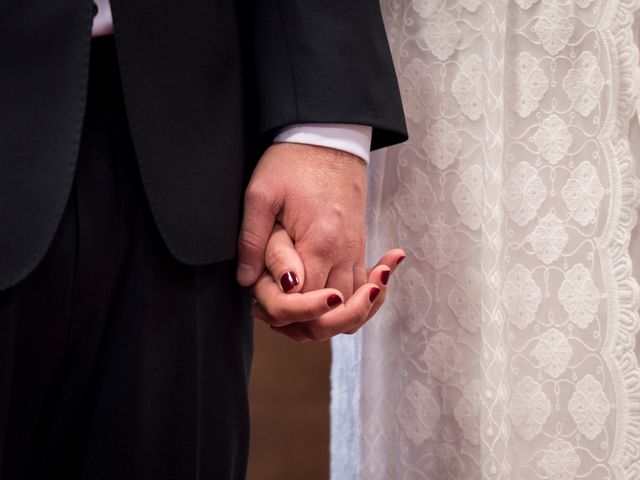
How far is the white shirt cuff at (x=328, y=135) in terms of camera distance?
→ 750 mm

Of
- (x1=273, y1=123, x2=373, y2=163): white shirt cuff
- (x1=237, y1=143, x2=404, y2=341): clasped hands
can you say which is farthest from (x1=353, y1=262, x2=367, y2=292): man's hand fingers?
(x1=273, y1=123, x2=373, y2=163): white shirt cuff

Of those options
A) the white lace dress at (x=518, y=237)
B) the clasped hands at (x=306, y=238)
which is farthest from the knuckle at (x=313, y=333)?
the white lace dress at (x=518, y=237)

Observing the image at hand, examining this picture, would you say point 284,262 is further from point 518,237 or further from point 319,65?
point 518,237

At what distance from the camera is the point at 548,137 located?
0.90 metres

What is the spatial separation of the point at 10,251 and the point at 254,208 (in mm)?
231

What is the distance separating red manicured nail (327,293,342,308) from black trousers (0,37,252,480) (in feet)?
0.38

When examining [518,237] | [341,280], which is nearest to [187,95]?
[341,280]

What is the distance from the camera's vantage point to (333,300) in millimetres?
688

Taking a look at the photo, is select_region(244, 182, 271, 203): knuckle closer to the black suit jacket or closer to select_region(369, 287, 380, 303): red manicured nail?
the black suit jacket

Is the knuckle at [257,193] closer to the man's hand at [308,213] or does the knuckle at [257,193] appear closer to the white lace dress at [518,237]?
the man's hand at [308,213]

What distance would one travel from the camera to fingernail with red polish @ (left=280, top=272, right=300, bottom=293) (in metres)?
0.71

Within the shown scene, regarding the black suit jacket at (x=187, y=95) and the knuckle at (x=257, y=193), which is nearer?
the black suit jacket at (x=187, y=95)

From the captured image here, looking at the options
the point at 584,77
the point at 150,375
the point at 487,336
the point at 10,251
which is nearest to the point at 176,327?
the point at 150,375

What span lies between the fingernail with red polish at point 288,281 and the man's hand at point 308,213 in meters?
0.02
